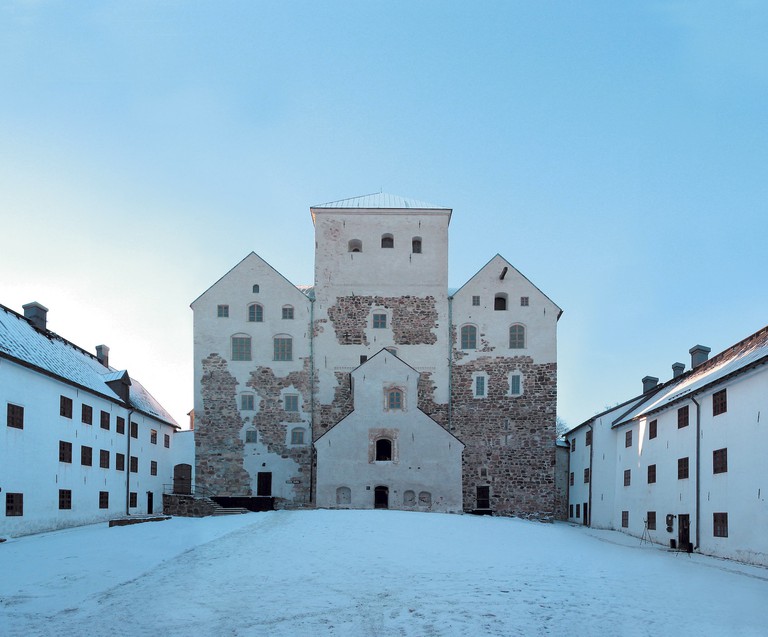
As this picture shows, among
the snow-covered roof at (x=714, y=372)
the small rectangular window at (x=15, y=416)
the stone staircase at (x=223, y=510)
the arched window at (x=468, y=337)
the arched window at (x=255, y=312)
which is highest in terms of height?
the arched window at (x=255, y=312)

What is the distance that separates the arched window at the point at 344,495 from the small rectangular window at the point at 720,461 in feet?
62.1

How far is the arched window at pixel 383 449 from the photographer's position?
132 feet

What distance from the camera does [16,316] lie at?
107 ft

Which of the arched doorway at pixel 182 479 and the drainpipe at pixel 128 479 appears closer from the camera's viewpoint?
the drainpipe at pixel 128 479

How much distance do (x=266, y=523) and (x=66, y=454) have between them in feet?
A: 29.3

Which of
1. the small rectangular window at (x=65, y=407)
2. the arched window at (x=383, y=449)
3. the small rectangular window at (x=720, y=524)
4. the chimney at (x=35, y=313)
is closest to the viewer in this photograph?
the small rectangular window at (x=720, y=524)

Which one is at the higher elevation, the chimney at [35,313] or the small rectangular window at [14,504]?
the chimney at [35,313]

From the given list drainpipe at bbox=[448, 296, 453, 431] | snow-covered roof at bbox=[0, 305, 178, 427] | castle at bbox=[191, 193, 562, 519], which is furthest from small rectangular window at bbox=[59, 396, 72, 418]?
drainpipe at bbox=[448, 296, 453, 431]

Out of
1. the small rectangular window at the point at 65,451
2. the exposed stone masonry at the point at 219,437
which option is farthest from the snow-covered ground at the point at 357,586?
the exposed stone masonry at the point at 219,437

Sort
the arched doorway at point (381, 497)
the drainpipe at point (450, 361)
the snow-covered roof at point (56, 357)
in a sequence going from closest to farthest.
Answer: the snow-covered roof at point (56, 357)
the arched doorway at point (381, 497)
the drainpipe at point (450, 361)

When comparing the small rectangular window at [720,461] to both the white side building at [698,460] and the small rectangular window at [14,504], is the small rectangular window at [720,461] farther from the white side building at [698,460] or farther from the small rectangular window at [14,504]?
the small rectangular window at [14,504]

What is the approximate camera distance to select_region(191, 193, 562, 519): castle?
42.8 m

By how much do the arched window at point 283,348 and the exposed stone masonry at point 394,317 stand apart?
2695mm

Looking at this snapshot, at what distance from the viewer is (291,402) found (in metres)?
43.4
